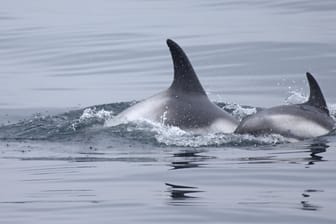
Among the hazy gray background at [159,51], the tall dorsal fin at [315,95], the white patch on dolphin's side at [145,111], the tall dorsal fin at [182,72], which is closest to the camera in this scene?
the tall dorsal fin at [315,95]

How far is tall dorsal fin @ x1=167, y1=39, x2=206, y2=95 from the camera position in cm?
1437

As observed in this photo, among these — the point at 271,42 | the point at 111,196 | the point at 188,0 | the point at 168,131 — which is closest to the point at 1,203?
the point at 111,196

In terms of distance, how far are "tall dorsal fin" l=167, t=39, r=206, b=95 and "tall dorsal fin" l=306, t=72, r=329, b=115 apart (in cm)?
161

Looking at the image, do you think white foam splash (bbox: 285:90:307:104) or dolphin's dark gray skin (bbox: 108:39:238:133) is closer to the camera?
dolphin's dark gray skin (bbox: 108:39:238:133)

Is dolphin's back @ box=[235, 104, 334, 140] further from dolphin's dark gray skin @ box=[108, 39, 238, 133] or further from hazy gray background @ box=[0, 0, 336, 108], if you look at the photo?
hazy gray background @ box=[0, 0, 336, 108]

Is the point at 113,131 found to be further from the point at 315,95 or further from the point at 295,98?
the point at 295,98

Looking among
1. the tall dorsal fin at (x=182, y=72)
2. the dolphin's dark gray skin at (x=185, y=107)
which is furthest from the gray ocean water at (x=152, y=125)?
the tall dorsal fin at (x=182, y=72)

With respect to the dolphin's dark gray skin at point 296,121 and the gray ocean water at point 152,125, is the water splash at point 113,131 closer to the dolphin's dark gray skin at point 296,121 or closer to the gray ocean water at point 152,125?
the gray ocean water at point 152,125

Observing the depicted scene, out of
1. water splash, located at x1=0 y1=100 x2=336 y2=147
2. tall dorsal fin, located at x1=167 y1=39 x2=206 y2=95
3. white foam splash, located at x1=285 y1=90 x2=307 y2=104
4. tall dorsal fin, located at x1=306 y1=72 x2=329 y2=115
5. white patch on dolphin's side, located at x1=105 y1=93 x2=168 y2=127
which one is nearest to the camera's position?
water splash, located at x1=0 y1=100 x2=336 y2=147

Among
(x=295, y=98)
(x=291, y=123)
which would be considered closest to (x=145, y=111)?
(x=291, y=123)

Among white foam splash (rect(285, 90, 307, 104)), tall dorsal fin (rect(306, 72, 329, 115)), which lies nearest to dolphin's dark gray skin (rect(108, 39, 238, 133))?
tall dorsal fin (rect(306, 72, 329, 115))

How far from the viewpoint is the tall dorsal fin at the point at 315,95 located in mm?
13672

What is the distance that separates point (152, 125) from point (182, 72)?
84cm

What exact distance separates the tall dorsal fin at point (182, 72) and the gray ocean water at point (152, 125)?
771mm
